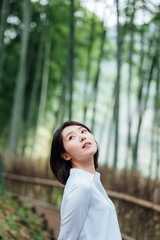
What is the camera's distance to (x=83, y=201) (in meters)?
1.43

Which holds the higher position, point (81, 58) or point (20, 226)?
point (81, 58)

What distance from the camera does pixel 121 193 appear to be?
13.6ft

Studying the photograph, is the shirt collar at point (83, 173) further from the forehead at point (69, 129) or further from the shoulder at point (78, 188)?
the forehead at point (69, 129)

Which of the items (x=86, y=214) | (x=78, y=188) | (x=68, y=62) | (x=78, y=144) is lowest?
(x=86, y=214)

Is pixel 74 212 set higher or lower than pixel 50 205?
higher

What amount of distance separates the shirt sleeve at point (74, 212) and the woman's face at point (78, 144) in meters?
0.19

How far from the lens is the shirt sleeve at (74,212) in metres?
1.41

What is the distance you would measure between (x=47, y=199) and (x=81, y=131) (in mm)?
4283

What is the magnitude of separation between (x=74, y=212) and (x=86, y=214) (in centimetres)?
7

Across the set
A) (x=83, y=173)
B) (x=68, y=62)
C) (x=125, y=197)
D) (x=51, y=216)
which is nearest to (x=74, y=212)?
(x=83, y=173)

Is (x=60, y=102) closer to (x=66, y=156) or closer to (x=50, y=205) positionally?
(x=50, y=205)

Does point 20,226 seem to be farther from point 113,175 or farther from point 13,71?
point 13,71

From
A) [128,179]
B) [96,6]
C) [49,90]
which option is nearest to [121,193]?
[128,179]

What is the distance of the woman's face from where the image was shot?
1.61 meters
